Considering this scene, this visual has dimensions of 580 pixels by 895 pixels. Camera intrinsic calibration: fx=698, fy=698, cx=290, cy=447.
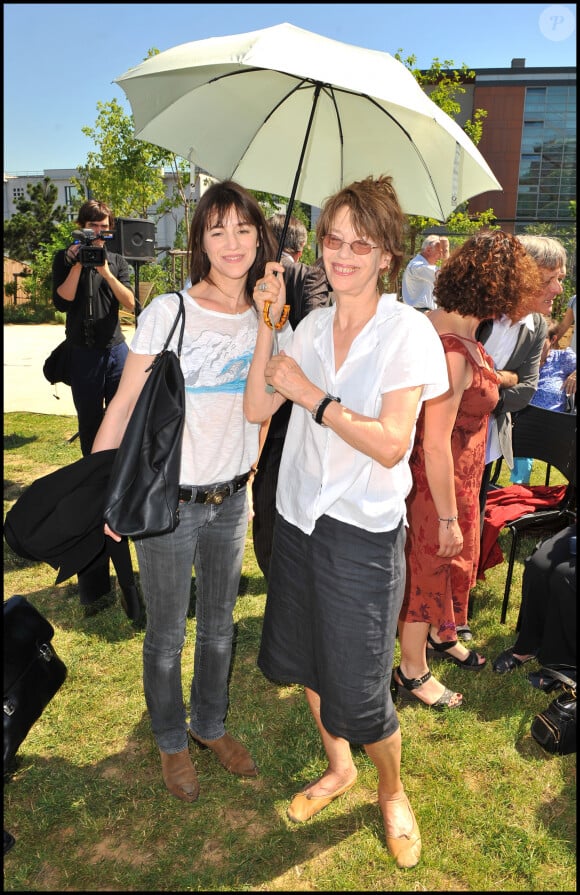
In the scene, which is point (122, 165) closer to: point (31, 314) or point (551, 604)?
point (31, 314)

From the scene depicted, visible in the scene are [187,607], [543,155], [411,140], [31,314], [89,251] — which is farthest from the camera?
[543,155]

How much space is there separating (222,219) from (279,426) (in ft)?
4.72

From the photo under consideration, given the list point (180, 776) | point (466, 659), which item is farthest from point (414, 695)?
point (180, 776)

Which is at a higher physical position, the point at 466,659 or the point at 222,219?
the point at 222,219

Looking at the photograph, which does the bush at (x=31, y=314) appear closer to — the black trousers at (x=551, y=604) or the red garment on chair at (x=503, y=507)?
the red garment on chair at (x=503, y=507)

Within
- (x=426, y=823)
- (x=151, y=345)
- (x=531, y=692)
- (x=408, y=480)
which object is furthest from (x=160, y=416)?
(x=531, y=692)

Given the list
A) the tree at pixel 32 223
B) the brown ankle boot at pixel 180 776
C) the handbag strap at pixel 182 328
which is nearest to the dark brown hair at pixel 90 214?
the handbag strap at pixel 182 328

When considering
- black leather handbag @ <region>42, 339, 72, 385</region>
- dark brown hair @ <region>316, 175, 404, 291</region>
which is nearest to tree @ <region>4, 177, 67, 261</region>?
black leather handbag @ <region>42, 339, 72, 385</region>

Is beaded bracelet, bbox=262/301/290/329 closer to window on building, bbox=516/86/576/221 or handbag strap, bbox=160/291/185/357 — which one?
handbag strap, bbox=160/291/185/357

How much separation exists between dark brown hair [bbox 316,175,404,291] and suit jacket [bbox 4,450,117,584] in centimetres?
106

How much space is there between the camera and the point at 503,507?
14.1ft

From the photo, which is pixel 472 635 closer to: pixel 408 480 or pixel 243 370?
pixel 408 480

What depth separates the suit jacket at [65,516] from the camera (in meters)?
2.37

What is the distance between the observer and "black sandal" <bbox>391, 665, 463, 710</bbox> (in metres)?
3.25
